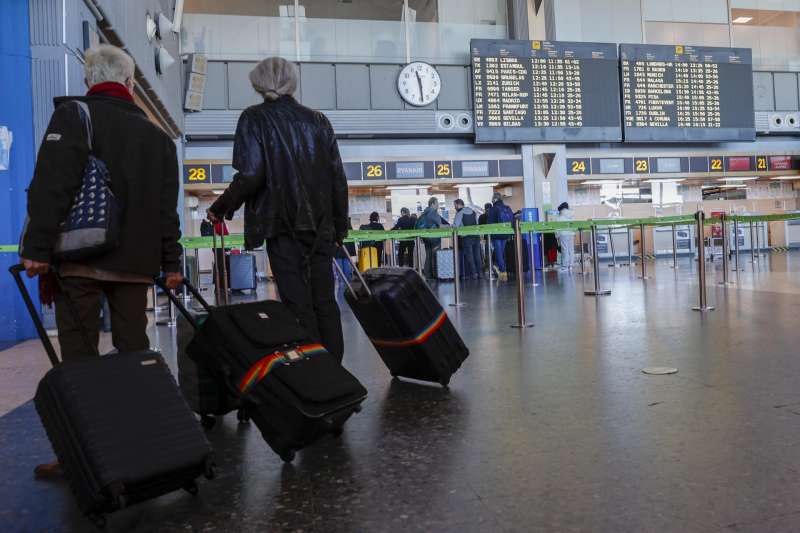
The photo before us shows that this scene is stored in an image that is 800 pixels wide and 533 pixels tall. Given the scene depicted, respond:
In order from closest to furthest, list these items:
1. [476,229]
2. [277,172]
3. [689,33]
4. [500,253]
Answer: [277,172] → [476,229] → [500,253] → [689,33]

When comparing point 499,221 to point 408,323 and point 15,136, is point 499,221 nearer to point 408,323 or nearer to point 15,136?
point 15,136

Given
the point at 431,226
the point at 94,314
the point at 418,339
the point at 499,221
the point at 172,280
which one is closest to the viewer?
the point at 94,314

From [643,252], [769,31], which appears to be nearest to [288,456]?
[643,252]

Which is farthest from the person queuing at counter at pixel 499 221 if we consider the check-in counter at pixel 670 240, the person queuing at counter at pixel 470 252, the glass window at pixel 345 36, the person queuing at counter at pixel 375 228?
the check-in counter at pixel 670 240

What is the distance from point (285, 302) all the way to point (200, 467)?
1094 mm

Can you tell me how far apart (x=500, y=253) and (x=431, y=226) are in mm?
1852

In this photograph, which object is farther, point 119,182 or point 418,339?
point 418,339

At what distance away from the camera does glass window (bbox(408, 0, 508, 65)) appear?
15414mm

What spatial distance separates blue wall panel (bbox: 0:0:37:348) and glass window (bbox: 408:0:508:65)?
34.2 ft

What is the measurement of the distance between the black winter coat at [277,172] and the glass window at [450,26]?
512 inches

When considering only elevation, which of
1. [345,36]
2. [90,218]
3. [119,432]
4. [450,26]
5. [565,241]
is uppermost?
[450,26]

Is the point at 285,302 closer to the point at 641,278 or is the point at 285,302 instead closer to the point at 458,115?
the point at 641,278

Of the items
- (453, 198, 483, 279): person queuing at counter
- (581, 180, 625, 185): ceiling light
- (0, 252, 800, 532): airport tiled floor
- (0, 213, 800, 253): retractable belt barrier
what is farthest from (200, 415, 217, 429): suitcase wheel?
(581, 180, 625, 185): ceiling light

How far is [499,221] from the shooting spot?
42.8 feet
